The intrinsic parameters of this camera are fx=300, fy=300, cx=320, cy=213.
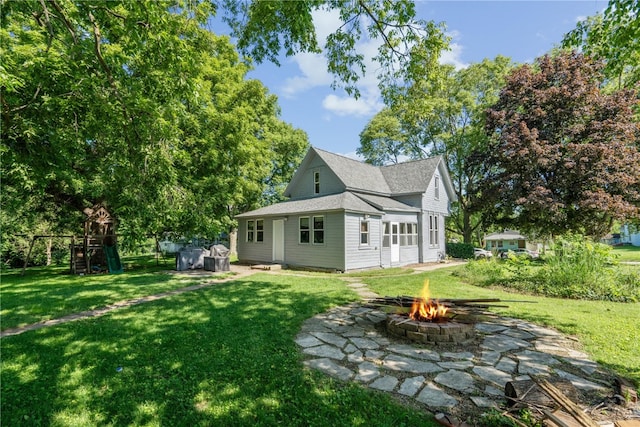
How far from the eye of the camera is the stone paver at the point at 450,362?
2.92 meters

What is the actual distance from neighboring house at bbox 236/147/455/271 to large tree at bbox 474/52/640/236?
359 cm

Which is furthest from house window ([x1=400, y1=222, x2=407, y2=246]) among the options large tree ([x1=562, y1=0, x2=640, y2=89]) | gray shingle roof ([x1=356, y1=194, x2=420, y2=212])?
large tree ([x1=562, y1=0, x2=640, y2=89])

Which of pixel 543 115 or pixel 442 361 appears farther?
pixel 543 115

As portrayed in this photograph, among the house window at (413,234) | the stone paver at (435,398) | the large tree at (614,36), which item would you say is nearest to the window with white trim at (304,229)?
the house window at (413,234)

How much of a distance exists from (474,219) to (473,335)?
3300 cm

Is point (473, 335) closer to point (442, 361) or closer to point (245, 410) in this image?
point (442, 361)

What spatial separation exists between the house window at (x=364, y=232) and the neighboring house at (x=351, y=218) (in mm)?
14

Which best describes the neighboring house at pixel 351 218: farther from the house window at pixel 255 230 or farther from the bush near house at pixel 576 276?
the bush near house at pixel 576 276

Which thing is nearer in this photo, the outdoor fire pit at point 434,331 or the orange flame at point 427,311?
the outdoor fire pit at point 434,331

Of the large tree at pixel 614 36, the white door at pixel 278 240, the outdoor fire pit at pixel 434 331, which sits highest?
the large tree at pixel 614 36

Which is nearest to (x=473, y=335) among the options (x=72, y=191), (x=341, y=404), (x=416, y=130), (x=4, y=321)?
(x=341, y=404)

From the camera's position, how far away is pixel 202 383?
3.08 meters

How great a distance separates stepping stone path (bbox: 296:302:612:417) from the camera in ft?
9.46

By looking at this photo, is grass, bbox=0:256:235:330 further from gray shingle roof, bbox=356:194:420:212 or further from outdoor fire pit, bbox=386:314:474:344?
gray shingle roof, bbox=356:194:420:212
